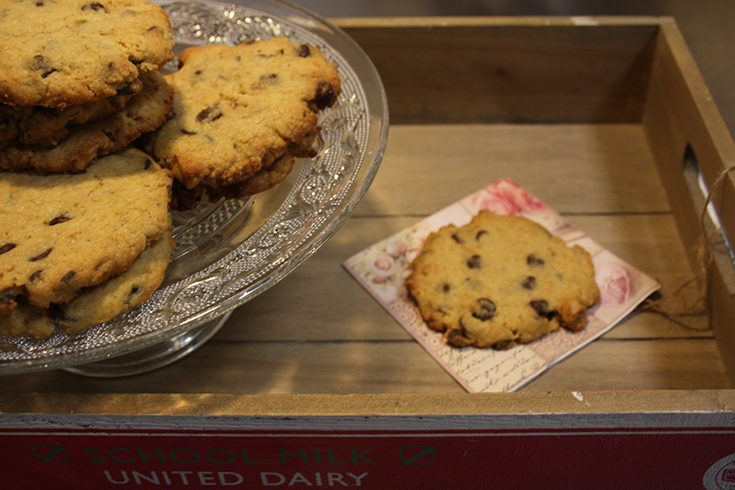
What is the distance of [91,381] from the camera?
912mm

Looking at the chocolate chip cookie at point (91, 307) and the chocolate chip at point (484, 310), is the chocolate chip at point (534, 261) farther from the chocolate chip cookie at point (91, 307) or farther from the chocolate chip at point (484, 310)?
the chocolate chip cookie at point (91, 307)

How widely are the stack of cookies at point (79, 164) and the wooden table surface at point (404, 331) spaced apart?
29 cm

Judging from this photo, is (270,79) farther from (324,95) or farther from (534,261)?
(534,261)

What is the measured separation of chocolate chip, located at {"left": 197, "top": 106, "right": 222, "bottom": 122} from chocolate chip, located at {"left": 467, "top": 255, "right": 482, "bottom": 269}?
0.46 m

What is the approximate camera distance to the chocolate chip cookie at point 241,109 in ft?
2.51

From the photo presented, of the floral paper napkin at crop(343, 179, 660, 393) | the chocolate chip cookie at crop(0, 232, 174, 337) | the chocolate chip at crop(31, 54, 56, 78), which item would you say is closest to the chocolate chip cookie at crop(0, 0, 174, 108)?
the chocolate chip at crop(31, 54, 56, 78)

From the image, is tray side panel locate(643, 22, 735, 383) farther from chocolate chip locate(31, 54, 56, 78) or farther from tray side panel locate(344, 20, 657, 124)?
chocolate chip locate(31, 54, 56, 78)

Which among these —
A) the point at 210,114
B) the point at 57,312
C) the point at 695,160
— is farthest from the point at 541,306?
the point at 57,312

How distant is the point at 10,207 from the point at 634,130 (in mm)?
1221

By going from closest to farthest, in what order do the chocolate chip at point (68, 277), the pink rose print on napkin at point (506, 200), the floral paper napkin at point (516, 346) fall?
1. the chocolate chip at point (68, 277)
2. the floral paper napkin at point (516, 346)
3. the pink rose print on napkin at point (506, 200)

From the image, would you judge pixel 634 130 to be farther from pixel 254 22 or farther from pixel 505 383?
pixel 254 22

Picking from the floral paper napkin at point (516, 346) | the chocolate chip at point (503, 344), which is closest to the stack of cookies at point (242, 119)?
the floral paper napkin at point (516, 346)

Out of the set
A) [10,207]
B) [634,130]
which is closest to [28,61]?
[10,207]

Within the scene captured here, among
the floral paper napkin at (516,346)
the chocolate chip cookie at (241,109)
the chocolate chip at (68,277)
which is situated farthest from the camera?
the floral paper napkin at (516,346)
